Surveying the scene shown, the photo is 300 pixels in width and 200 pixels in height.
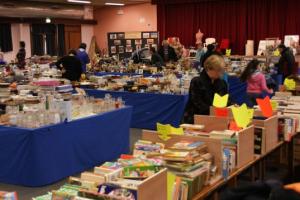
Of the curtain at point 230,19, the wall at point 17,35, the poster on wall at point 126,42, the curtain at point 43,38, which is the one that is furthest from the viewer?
the poster on wall at point 126,42

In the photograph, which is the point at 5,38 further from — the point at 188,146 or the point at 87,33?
the point at 188,146

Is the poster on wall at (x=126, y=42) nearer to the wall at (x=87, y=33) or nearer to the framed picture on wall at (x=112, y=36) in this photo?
the framed picture on wall at (x=112, y=36)

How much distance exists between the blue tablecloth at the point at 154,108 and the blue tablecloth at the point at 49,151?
6.60 feet

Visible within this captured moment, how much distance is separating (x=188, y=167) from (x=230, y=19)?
13934 millimetres

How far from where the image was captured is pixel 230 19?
53.0ft

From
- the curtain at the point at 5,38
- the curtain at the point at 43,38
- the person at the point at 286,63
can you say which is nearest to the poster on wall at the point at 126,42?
the curtain at the point at 43,38

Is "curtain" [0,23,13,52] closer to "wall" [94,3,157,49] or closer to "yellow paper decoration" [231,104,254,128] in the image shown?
"wall" [94,3,157,49]

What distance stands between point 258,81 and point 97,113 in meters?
3.31

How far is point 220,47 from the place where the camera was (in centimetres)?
1620

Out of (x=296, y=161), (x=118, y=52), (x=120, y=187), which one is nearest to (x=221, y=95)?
(x=296, y=161)

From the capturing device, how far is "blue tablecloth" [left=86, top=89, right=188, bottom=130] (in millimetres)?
7305

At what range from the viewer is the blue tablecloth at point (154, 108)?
24.0ft

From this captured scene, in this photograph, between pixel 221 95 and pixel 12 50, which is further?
pixel 12 50

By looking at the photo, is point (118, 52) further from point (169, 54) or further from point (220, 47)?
point (169, 54)
